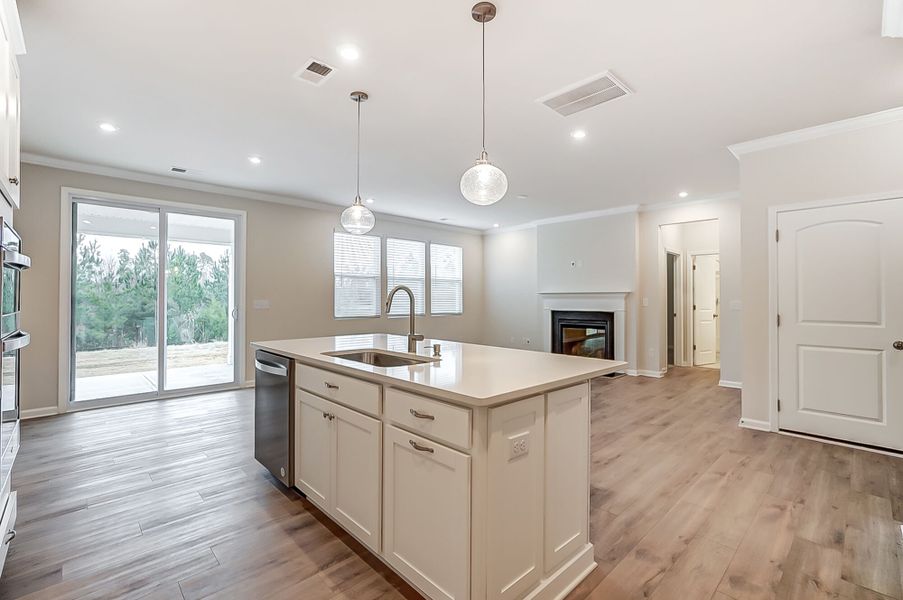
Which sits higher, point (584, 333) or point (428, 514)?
point (584, 333)

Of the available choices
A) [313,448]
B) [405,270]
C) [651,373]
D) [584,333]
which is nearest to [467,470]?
[313,448]

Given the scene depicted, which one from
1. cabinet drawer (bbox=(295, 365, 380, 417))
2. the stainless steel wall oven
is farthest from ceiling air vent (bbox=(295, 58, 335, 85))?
cabinet drawer (bbox=(295, 365, 380, 417))

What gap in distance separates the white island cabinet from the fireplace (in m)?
4.92

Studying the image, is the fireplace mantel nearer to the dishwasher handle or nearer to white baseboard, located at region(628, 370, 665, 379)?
white baseboard, located at region(628, 370, 665, 379)

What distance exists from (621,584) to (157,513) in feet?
8.14

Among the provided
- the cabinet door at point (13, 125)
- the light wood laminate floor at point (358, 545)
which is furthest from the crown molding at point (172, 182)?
the cabinet door at point (13, 125)

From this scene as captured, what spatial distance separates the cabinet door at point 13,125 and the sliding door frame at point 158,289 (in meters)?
2.92

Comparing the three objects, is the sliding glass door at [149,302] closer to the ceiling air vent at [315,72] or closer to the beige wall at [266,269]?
the beige wall at [266,269]

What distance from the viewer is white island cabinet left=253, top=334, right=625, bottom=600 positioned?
1.47 metres

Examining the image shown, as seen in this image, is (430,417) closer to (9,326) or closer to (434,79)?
(9,326)

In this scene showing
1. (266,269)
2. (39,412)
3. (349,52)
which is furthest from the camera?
(266,269)

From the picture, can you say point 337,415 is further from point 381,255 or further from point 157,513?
point 381,255

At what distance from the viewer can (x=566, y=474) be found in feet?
5.91

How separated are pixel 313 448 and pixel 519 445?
1337 millimetres
